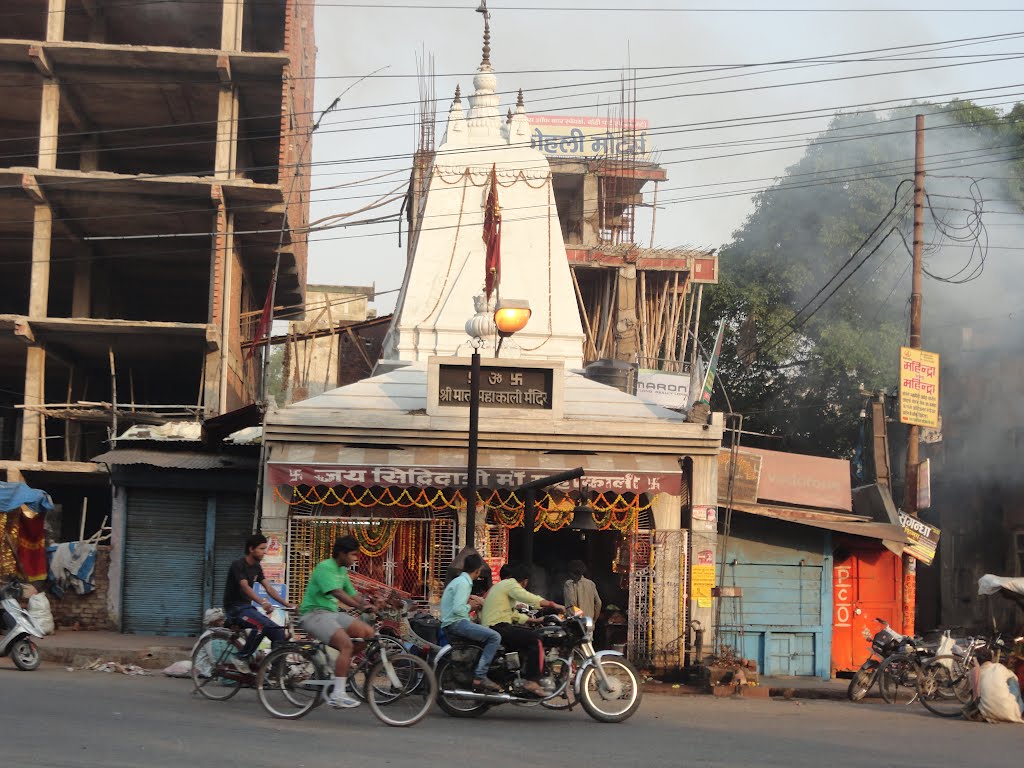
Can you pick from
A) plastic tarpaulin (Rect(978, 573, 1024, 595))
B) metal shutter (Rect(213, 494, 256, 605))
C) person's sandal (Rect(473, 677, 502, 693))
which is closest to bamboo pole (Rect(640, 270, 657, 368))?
metal shutter (Rect(213, 494, 256, 605))

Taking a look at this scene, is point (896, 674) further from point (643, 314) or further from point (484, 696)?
point (643, 314)

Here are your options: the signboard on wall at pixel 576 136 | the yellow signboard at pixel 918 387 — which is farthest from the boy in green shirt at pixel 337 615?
the signboard on wall at pixel 576 136

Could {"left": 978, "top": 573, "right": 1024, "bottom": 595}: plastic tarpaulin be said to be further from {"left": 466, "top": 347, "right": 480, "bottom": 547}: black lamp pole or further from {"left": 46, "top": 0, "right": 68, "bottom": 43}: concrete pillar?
{"left": 46, "top": 0, "right": 68, "bottom": 43}: concrete pillar

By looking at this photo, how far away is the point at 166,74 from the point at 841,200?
20.9m

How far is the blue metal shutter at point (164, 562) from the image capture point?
68.2 feet

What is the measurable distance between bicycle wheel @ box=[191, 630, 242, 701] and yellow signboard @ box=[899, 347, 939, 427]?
13.1m

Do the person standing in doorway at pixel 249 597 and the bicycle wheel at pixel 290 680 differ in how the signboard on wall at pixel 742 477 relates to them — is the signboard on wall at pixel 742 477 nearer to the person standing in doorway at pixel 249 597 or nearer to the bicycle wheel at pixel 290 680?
the person standing in doorway at pixel 249 597

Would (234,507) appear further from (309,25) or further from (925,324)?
(309,25)

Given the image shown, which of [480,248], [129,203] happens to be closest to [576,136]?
[129,203]

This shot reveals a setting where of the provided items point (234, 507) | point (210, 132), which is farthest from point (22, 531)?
point (210, 132)

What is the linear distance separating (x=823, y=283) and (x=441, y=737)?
100ft

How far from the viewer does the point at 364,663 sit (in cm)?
1095

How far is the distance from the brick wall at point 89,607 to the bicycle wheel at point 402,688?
11322 mm

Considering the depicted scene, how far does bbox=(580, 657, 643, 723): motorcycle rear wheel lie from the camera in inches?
452
